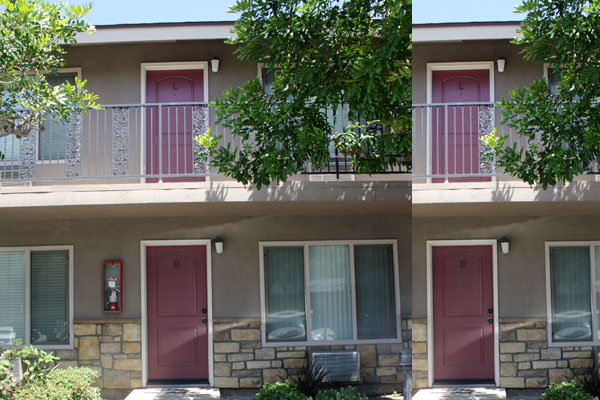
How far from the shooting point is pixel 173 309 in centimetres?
109

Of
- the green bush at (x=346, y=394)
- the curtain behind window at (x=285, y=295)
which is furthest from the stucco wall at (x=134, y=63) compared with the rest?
the green bush at (x=346, y=394)

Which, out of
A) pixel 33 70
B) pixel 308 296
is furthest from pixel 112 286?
pixel 33 70

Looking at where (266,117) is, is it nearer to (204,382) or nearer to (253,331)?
(253,331)

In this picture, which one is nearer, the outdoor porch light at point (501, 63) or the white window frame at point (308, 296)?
the outdoor porch light at point (501, 63)

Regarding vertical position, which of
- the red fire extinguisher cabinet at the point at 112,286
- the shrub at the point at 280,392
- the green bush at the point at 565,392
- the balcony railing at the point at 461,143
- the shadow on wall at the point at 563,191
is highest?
the balcony railing at the point at 461,143

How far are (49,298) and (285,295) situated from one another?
520mm

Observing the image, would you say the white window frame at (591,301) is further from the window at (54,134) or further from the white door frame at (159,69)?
the window at (54,134)

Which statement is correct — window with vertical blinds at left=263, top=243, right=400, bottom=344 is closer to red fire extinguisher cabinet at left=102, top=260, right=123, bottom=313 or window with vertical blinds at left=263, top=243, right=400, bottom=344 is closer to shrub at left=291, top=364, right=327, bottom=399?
shrub at left=291, top=364, right=327, bottom=399

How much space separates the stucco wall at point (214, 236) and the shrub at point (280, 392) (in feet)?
0.57

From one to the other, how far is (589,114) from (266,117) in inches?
25.1

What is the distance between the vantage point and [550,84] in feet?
2.32

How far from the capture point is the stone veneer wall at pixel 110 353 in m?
1.10

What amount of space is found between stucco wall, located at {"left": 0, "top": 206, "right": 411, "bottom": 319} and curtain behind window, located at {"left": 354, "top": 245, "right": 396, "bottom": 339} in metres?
0.03

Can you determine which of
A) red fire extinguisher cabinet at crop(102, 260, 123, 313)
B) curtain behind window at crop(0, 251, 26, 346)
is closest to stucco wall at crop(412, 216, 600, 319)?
red fire extinguisher cabinet at crop(102, 260, 123, 313)
